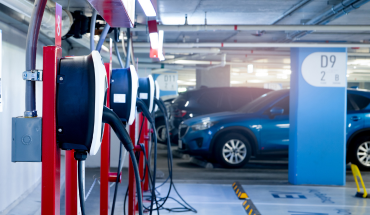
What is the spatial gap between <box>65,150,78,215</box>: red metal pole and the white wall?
219 centimetres

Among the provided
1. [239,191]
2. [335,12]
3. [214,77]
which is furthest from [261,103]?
[214,77]

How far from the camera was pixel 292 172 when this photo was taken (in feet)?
19.8

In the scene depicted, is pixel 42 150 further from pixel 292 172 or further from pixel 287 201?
pixel 292 172

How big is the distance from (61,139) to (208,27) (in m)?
4.34

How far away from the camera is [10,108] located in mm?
4484

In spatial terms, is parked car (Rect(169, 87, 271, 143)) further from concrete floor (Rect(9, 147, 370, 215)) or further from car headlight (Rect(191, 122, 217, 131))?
concrete floor (Rect(9, 147, 370, 215))

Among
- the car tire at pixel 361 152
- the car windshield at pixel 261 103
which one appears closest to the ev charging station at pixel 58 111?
the car windshield at pixel 261 103

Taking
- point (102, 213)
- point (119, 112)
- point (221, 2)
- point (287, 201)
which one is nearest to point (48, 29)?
point (119, 112)

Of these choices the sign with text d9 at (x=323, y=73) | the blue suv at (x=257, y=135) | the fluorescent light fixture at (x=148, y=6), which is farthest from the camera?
the blue suv at (x=257, y=135)

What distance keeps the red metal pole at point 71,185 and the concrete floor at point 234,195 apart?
2.14m

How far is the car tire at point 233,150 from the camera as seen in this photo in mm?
7473

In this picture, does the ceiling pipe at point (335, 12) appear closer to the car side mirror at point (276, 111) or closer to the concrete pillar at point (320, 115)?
the concrete pillar at point (320, 115)

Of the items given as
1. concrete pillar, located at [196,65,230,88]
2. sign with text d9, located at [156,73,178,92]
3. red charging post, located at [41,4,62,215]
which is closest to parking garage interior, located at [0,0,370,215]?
red charging post, located at [41,4,62,215]

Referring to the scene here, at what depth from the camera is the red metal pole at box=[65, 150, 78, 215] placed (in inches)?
88.7
